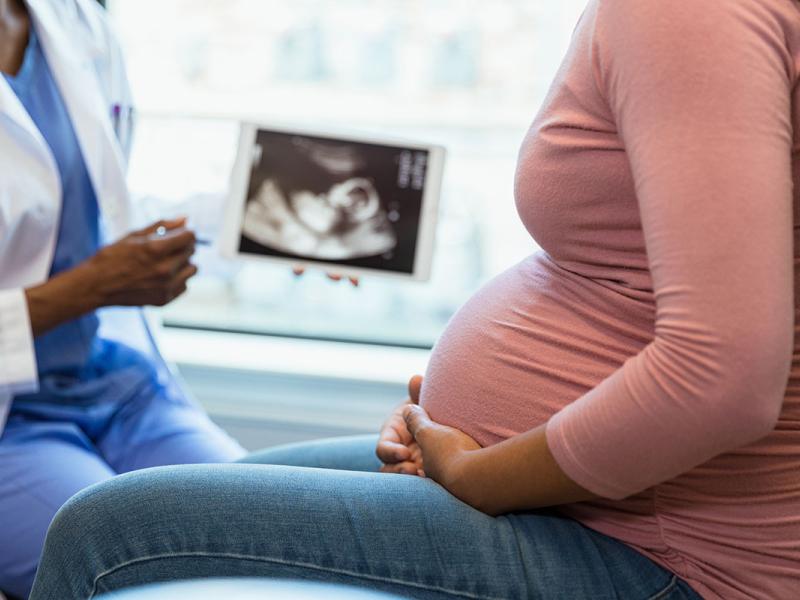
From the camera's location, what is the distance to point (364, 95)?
5.97 feet

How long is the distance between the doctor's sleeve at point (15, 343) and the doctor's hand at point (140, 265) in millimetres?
86

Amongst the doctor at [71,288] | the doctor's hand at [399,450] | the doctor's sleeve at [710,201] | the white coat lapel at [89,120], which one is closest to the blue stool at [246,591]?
the doctor's hand at [399,450]

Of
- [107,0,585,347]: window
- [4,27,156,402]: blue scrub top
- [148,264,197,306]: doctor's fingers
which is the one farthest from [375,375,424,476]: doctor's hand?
[107,0,585,347]: window

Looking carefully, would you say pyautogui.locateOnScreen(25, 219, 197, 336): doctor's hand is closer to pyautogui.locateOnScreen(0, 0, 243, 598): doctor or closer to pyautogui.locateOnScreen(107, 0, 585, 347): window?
pyautogui.locateOnScreen(0, 0, 243, 598): doctor

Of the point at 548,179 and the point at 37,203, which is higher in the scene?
the point at 548,179

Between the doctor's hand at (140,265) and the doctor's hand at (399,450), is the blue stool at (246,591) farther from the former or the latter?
the doctor's hand at (140,265)

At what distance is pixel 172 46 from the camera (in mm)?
1856

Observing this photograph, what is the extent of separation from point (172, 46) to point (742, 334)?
4.86 feet

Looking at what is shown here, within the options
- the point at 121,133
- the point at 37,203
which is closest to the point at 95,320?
the point at 37,203

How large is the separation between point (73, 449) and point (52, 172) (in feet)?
1.12

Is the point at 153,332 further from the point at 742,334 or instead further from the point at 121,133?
the point at 742,334

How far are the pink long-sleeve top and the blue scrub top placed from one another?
25.6 inches

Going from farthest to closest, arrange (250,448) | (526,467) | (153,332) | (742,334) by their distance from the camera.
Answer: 1. (250,448)
2. (153,332)
3. (526,467)
4. (742,334)

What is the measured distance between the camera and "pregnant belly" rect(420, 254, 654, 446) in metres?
0.75
